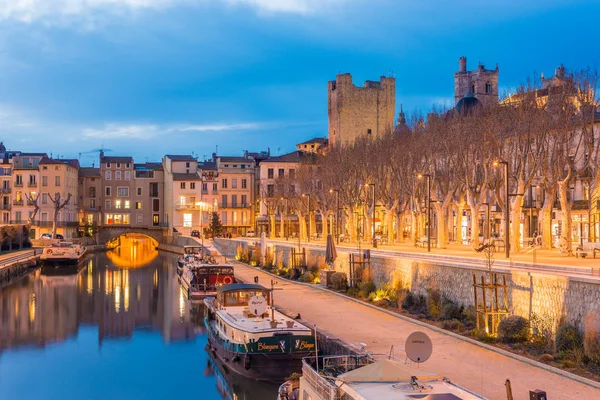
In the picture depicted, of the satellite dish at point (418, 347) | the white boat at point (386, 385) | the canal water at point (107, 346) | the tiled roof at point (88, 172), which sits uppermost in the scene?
the tiled roof at point (88, 172)

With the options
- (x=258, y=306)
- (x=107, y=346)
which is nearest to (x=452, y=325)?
(x=258, y=306)

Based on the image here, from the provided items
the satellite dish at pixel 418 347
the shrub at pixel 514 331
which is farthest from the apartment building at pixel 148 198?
the satellite dish at pixel 418 347

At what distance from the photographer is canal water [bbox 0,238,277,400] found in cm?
2333

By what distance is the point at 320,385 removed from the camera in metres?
14.6

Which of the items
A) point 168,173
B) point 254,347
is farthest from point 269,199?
point 254,347

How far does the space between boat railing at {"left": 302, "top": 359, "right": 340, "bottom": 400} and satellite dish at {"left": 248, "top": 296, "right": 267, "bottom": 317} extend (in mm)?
8350

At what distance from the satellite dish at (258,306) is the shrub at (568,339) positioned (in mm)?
9801

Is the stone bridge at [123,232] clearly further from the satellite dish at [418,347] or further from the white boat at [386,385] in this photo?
the white boat at [386,385]

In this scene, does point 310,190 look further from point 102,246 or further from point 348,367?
point 348,367

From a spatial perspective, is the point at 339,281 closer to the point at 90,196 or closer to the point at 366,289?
the point at 366,289

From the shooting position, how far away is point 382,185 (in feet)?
186

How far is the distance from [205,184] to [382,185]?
158ft

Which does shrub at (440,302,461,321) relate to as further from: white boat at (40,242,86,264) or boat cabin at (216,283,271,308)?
white boat at (40,242,86,264)

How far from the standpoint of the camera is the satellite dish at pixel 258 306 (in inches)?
952
